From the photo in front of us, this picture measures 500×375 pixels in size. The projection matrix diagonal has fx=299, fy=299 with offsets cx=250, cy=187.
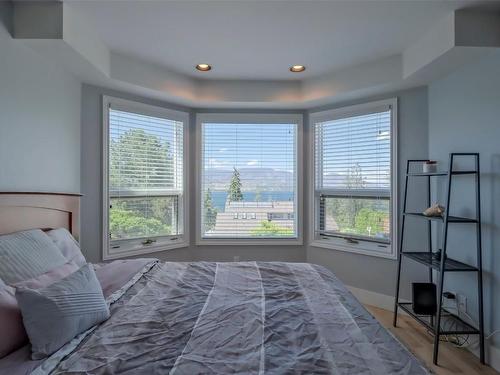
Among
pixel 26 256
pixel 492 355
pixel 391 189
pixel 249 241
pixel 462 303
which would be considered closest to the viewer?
pixel 26 256

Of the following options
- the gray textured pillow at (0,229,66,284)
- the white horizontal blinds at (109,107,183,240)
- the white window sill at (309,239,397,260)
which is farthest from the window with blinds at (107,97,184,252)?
the white window sill at (309,239,397,260)

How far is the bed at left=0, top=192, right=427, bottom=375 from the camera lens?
1.07 meters

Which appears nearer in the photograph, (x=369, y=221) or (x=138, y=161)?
(x=138, y=161)

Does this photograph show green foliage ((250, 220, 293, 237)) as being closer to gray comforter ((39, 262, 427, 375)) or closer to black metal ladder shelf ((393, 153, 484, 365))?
black metal ladder shelf ((393, 153, 484, 365))

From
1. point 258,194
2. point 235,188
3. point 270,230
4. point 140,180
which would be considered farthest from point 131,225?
point 270,230

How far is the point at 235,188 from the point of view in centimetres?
382

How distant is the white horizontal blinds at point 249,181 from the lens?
150 inches

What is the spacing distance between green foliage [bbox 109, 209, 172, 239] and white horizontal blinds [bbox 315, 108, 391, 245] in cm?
199

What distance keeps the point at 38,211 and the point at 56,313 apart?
4.12 ft

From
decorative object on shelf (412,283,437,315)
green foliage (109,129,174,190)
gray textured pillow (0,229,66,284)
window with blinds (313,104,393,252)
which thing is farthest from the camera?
window with blinds (313,104,393,252)

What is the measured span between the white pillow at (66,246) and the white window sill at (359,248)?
8.53ft

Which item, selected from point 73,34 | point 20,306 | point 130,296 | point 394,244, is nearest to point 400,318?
point 394,244

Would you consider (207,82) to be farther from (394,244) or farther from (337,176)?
(394,244)

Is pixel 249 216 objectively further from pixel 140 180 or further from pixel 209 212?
pixel 140 180
